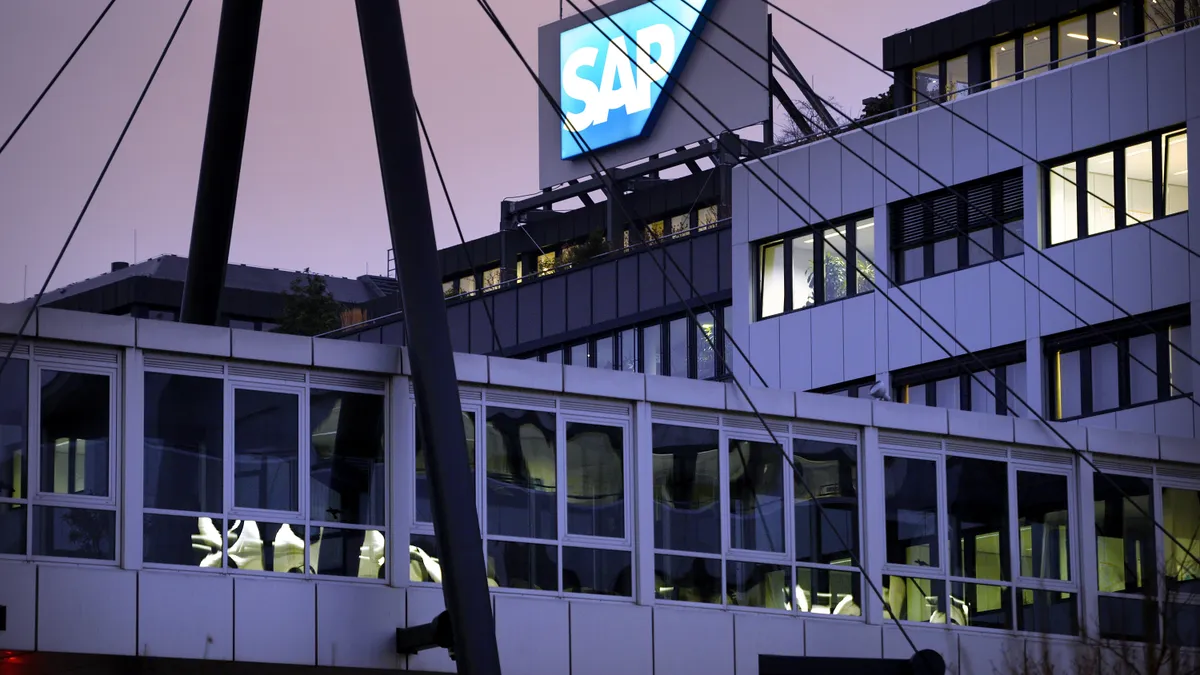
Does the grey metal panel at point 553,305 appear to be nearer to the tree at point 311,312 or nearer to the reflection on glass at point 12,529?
the tree at point 311,312

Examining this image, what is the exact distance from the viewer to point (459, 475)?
23828 millimetres

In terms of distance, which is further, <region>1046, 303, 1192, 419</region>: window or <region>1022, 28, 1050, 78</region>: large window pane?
<region>1022, 28, 1050, 78</region>: large window pane

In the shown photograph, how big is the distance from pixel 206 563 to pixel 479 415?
3.95 meters

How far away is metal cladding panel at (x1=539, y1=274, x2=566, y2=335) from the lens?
54.9 metres

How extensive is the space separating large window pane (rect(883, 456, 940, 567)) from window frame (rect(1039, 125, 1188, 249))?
33.4 feet

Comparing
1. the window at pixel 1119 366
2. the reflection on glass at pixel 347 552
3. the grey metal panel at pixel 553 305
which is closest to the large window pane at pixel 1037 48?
the window at pixel 1119 366

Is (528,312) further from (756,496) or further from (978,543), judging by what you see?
(756,496)

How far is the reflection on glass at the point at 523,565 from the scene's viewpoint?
2558 centimetres

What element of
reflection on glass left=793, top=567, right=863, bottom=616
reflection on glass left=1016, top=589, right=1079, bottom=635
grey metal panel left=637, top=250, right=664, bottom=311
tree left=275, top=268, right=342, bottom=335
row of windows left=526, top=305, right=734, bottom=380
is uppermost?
tree left=275, top=268, right=342, bottom=335

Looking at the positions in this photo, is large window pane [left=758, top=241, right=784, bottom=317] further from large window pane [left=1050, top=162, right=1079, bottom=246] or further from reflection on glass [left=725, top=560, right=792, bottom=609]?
reflection on glass [left=725, top=560, right=792, bottom=609]

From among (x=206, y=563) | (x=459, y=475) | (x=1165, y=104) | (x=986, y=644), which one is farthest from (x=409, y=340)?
(x=1165, y=104)

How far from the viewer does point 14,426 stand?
22453mm

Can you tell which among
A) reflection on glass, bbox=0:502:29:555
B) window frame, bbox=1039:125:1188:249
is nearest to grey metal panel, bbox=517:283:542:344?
window frame, bbox=1039:125:1188:249

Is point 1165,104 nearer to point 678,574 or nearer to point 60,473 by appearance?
point 678,574
